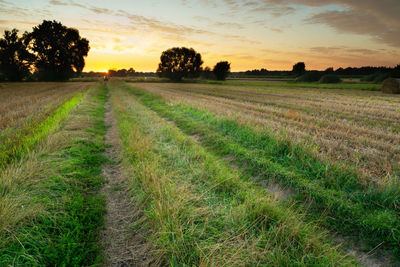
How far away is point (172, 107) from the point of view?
1330 centimetres

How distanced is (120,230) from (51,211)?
0.99 m

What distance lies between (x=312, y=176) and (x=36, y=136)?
7265mm

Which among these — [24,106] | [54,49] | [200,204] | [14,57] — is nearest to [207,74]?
[54,49]

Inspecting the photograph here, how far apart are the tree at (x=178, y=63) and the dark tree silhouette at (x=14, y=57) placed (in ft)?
122

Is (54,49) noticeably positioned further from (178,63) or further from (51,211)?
(51,211)

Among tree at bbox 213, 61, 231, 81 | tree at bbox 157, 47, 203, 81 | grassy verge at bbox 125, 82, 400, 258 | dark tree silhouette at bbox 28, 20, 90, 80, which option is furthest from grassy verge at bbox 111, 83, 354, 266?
tree at bbox 213, 61, 231, 81

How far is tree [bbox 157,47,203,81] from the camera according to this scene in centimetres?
7312

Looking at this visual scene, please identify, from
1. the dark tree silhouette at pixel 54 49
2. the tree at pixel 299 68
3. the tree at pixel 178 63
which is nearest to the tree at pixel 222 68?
the tree at pixel 178 63

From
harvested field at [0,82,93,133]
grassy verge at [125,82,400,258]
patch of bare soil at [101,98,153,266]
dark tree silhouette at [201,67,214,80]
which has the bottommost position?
patch of bare soil at [101,98,153,266]

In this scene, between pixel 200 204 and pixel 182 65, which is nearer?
pixel 200 204

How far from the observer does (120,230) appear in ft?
9.57

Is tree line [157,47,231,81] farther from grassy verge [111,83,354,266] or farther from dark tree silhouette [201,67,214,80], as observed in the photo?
grassy verge [111,83,354,266]

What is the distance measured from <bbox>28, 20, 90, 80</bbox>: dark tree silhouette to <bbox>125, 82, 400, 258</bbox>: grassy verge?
6246 centimetres

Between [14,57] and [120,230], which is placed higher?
[14,57]
